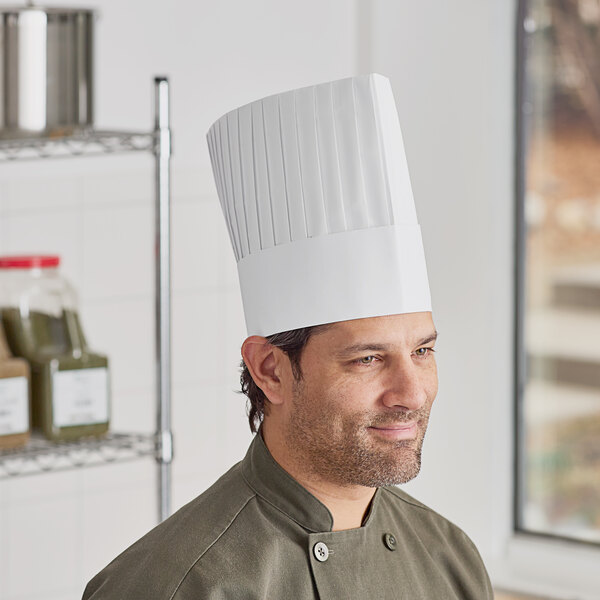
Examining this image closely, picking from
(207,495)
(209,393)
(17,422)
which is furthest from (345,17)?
(207,495)

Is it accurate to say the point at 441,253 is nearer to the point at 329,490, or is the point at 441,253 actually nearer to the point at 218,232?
the point at 218,232

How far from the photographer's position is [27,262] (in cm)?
157

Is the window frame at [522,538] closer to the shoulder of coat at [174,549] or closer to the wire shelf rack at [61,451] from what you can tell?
the wire shelf rack at [61,451]

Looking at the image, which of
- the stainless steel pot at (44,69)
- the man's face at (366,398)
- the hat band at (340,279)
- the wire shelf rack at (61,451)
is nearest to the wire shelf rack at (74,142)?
the stainless steel pot at (44,69)

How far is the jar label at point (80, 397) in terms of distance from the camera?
1.58 m

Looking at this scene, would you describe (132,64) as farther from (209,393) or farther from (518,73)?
(518,73)

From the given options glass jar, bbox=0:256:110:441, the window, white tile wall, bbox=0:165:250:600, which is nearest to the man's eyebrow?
glass jar, bbox=0:256:110:441

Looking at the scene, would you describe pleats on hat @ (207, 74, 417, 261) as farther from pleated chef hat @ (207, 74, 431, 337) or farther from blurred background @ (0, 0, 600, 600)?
blurred background @ (0, 0, 600, 600)

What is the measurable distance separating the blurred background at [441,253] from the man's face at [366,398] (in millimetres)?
927

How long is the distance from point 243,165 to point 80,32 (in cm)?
50

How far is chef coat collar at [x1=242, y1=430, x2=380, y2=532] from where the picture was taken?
1.14 meters

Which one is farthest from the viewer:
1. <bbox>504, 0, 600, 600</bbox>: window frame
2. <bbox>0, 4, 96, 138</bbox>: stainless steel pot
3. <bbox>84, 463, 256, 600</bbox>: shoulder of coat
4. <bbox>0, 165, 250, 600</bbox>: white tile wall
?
<bbox>504, 0, 600, 600</bbox>: window frame

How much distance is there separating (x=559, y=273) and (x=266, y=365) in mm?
1359

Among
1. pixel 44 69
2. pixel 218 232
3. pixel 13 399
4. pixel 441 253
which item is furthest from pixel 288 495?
pixel 441 253
